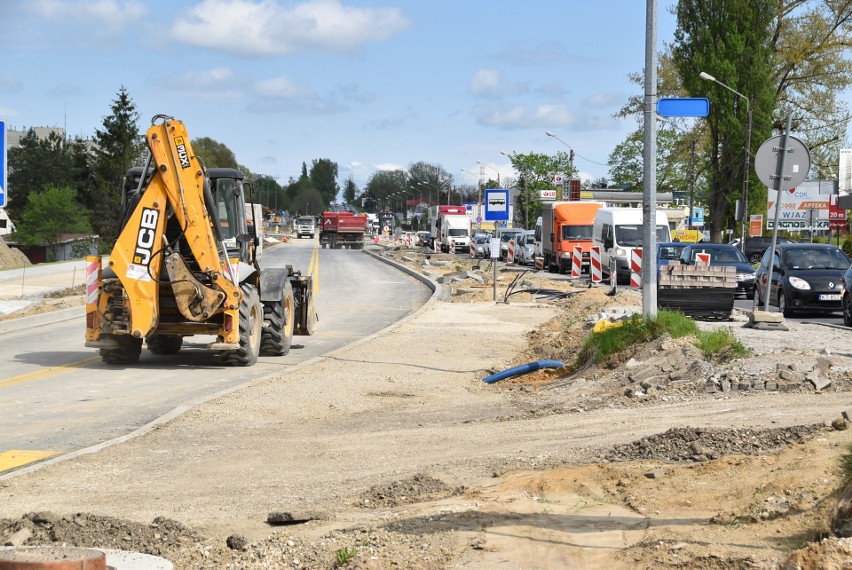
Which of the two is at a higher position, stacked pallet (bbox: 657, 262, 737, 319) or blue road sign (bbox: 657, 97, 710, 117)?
blue road sign (bbox: 657, 97, 710, 117)

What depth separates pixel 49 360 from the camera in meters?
16.9

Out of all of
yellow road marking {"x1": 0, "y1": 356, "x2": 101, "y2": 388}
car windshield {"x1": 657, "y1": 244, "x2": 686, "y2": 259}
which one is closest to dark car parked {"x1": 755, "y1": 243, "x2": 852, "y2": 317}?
car windshield {"x1": 657, "y1": 244, "x2": 686, "y2": 259}

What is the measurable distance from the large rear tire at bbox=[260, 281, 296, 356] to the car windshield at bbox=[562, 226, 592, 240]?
106ft

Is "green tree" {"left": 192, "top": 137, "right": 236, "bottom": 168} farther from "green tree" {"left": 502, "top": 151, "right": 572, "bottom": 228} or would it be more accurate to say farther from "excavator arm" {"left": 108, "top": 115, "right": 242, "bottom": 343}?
"excavator arm" {"left": 108, "top": 115, "right": 242, "bottom": 343}

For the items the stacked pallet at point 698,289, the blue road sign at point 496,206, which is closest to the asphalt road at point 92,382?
the blue road sign at point 496,206

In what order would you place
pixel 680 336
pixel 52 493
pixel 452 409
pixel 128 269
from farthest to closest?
pixel 128 269
pixel 680 336
pixel 452 409
pixel 52 493

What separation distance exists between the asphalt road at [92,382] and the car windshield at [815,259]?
9142 mm

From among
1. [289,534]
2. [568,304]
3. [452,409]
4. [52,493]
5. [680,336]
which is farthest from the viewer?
[568,304]

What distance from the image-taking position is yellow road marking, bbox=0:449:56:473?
8.84 metres

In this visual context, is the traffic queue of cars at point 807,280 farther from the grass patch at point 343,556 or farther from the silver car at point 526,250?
the silver car at point 526,250

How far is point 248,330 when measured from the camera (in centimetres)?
1588

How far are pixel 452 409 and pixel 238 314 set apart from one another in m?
4.91

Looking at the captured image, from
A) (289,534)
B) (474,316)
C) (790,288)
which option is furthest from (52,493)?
(790,288)

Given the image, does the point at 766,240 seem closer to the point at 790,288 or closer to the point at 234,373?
the point at 790,288
